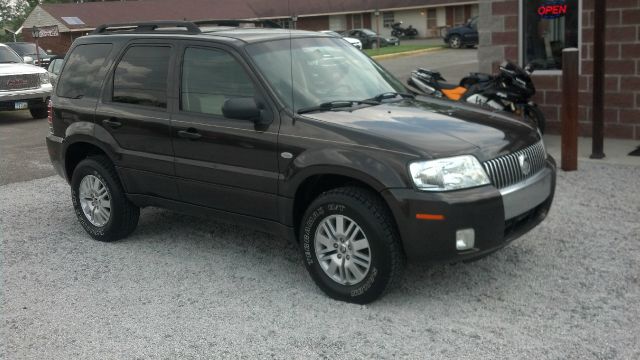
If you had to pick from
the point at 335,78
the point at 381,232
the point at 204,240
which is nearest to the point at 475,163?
the point at 381,232

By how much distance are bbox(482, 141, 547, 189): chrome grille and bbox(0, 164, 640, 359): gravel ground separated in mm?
774

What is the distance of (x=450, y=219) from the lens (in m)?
4.47

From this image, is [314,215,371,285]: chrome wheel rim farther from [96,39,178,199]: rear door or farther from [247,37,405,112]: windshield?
[96,39,178,199]: rear door

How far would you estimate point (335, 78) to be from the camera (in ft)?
18.7

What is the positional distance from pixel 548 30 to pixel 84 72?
690cm

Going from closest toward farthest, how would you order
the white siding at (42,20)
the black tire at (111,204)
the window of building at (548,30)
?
the black tire at (111,204) < the window of building at (548,30) < the white siding at (42,20)

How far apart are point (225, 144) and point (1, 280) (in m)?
2.19

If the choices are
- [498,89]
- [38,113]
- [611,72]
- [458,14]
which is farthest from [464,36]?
[498,89]

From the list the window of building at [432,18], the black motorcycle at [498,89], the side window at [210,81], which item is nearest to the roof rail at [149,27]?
the side window at [210,81]

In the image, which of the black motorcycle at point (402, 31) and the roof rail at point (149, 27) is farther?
the black motorcycle at point (402, 31)

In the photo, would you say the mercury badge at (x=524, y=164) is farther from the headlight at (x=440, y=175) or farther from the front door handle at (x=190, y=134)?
the front door handle at (x=190, y=134)

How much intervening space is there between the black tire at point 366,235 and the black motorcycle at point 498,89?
496 centimetres

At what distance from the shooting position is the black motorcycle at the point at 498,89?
31.5 feet

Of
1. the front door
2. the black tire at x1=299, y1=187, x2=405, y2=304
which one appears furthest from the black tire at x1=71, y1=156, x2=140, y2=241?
the black tire at x1=299, y1=187, x2=405, y2=304
